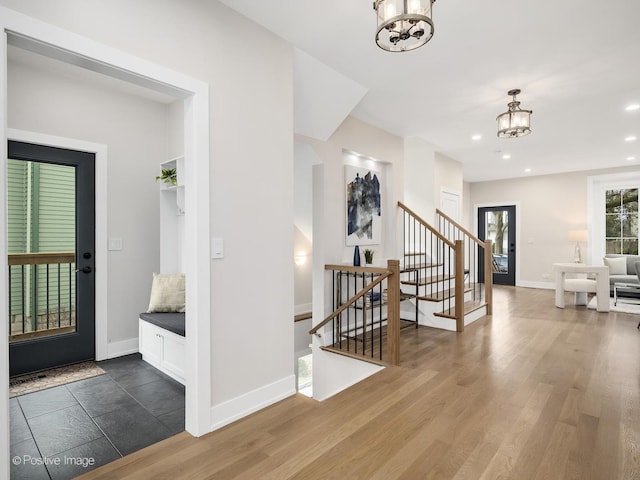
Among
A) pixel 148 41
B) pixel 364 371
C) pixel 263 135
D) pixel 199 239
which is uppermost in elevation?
pixel 148 41

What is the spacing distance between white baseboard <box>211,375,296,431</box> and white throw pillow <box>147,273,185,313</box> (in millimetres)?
1429

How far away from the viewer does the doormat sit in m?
2.83

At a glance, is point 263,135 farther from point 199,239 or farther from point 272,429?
point 272,429

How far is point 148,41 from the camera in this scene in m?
1.97

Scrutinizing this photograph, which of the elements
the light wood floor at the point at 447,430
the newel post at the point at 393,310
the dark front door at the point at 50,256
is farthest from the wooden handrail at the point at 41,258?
the newel post at the point at 393,310

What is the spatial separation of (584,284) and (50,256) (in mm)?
7508

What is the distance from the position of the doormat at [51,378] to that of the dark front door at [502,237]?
351 inches

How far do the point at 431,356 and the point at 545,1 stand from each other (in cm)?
304

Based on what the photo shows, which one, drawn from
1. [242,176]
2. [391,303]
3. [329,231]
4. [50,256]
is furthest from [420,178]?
[50,256]

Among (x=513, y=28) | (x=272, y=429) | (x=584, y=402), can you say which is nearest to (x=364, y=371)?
(x=272, y=429)

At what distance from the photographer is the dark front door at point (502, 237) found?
8.94 metres

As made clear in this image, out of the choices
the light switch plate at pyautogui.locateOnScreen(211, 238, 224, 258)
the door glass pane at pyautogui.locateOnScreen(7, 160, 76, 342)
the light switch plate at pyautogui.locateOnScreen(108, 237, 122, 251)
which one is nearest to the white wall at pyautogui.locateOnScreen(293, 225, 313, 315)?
the light switch plate at pyautogui.locateOnScreen(108, 237, 122, 251)

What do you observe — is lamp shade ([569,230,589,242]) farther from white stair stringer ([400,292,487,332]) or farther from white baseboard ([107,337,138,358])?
white baseboard ([107,337,138,358])

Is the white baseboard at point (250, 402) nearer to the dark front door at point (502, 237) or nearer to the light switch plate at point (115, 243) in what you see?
the light switch plate at point (115, 243)
